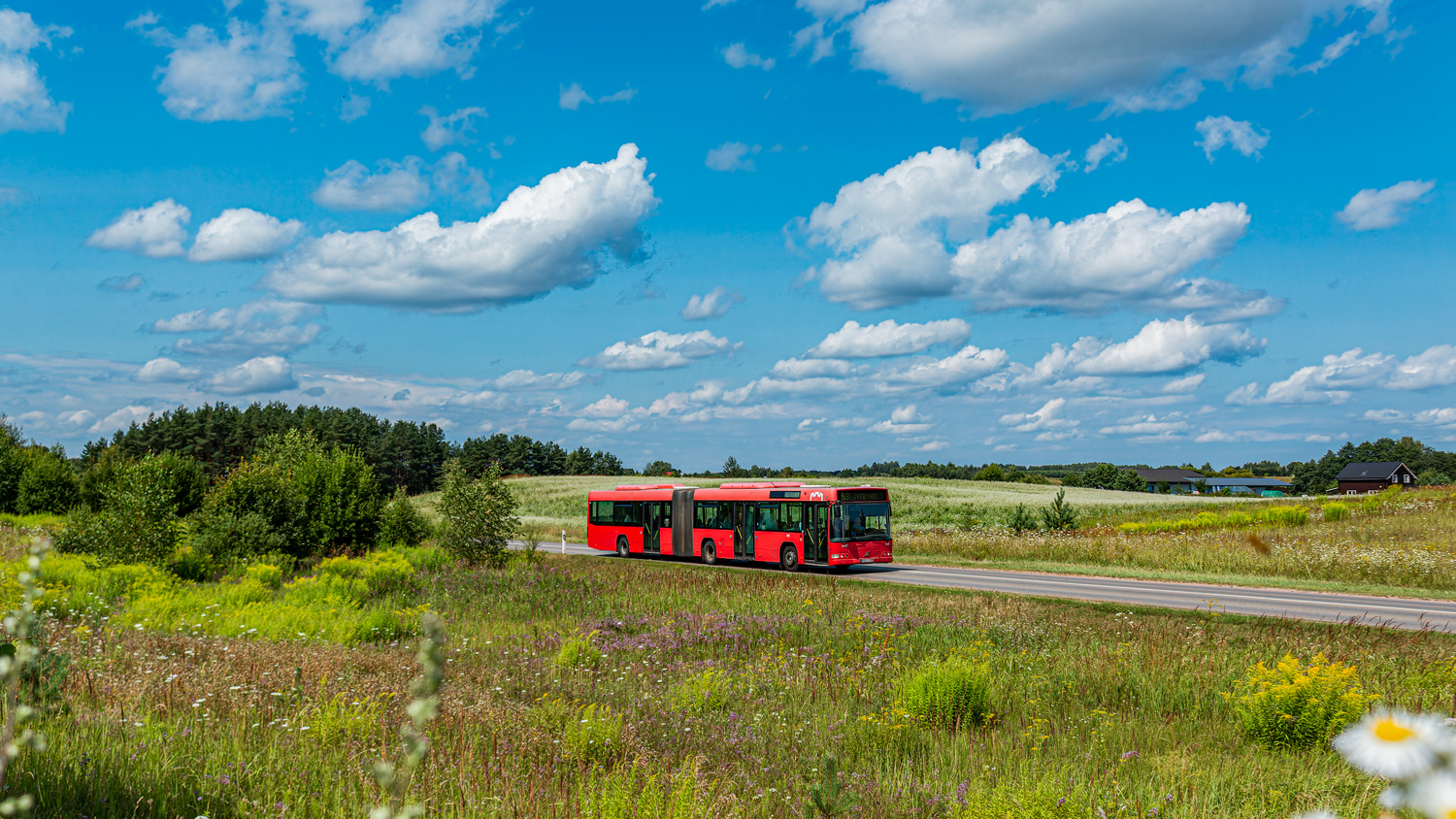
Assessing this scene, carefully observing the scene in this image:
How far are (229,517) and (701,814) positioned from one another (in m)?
23.8

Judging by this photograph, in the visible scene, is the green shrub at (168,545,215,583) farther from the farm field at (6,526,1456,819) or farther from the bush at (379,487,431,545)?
the bush at (379,487,431,545)

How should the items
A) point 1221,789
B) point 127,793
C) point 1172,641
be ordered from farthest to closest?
point 1172,641 → point 1221,789 → point 127,793

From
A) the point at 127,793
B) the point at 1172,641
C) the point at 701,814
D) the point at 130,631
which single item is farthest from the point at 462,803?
the point at 1172,641

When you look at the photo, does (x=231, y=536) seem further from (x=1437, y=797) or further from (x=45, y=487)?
(x=45, y=487)

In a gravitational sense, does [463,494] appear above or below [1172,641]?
above

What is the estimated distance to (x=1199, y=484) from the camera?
436 ft

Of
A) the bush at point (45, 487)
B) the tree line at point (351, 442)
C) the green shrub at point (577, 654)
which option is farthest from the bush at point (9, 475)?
the green shrub at point (577, 654)

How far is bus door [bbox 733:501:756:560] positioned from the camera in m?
30.8

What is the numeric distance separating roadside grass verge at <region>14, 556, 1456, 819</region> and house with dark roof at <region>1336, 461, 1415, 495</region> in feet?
377

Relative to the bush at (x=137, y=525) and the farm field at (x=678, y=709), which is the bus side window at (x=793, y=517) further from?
the bush at (x=137, y=525)

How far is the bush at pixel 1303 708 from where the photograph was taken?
8445mm

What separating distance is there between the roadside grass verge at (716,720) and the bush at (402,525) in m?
15.7

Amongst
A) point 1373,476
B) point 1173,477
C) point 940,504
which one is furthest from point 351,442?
point 1173,477

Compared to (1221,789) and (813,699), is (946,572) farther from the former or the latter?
(1221,789)
